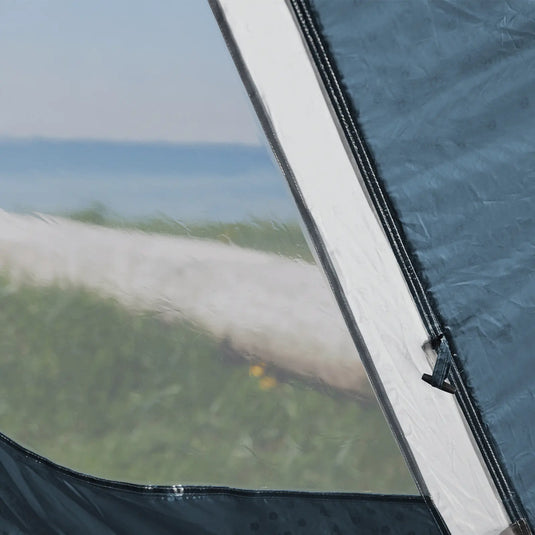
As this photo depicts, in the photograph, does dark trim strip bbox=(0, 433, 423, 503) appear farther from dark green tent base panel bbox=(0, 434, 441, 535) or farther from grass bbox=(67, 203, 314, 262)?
grass bbox=(67, 203, 314, 262)

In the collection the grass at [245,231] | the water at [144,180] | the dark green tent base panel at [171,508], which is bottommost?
the dark green tent base panel at [171,508]

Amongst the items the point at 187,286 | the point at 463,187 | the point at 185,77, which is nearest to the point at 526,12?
the point at 463,187

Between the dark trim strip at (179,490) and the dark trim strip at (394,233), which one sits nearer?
the dark trim strip at (394,233)

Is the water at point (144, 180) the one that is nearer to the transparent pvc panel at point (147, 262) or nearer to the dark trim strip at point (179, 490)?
the transparent pvc panel at point (147, 262)

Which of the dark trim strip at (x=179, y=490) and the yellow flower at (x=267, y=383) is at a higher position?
the yellow flower at (x=267, y=383)

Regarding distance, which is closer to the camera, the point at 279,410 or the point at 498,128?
the point at 498,128

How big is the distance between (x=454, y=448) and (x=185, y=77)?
0.66m

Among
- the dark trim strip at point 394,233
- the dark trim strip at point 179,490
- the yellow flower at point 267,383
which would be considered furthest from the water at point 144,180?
the dark trim strip at point 179,490

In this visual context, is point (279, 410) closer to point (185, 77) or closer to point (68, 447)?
point (68, 447)

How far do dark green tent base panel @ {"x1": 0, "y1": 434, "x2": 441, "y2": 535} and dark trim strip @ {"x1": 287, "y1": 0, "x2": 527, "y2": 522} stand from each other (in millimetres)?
154

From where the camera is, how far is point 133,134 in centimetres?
118

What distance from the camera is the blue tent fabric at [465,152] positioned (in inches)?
42.3

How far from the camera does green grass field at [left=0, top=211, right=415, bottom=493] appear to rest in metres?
1.19

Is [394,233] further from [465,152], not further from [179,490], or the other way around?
[179,490]
